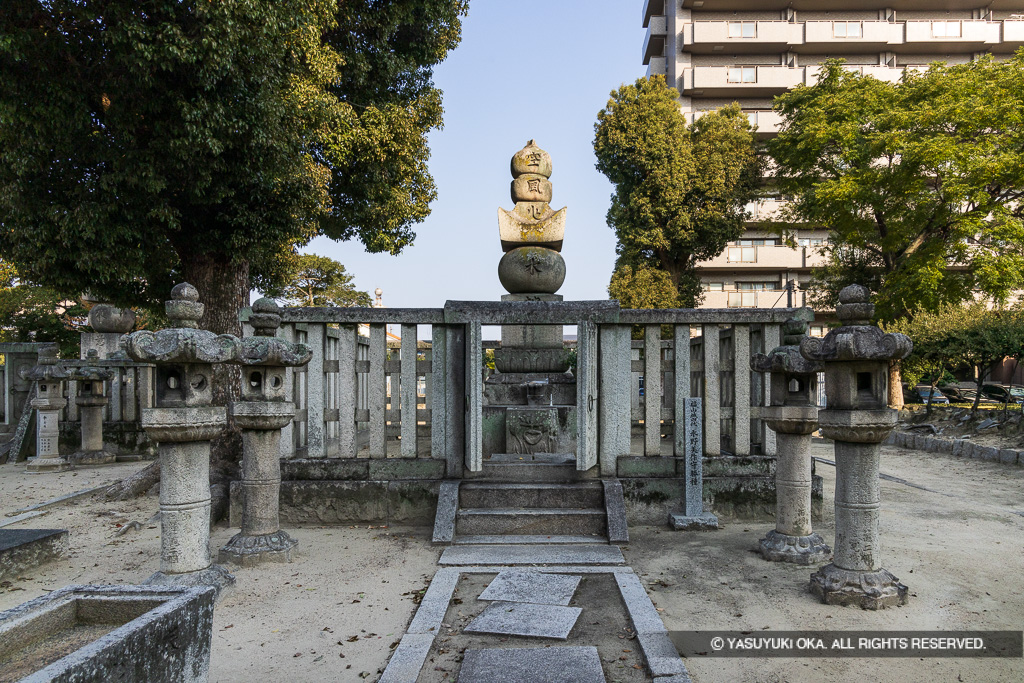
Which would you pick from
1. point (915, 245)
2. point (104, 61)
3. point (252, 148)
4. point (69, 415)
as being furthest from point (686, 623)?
point (915, 245)

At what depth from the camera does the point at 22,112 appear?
22.7 ft

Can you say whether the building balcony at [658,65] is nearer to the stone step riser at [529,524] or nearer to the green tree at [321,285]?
the green tree at [321,285]

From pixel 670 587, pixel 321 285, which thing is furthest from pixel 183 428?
pixel 321 285

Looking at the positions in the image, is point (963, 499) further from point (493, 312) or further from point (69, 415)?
point (69, 415)

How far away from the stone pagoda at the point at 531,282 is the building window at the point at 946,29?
102ft

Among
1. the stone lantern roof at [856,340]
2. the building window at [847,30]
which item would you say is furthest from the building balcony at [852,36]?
the stone lantern roof at [856,340]

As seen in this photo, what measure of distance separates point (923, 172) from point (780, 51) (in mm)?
18642

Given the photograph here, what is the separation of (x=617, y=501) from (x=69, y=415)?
37.7 feet

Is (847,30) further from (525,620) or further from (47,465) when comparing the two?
(47,465)

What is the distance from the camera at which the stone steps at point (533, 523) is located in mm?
6270

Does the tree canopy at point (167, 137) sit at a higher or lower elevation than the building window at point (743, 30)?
lower

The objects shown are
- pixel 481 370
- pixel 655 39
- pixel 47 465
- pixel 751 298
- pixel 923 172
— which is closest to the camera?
pixel 481 370

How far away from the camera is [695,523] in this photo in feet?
21.0

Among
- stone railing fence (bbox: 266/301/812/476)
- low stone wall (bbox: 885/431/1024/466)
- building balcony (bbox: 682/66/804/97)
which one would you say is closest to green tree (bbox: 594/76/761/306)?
building balcony (bbox: 682/66/804/97)
